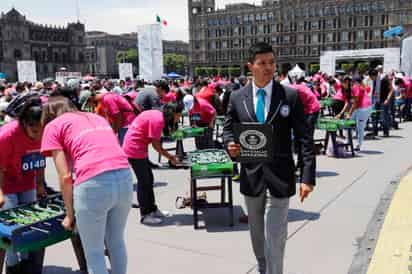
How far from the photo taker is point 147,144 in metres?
5.91

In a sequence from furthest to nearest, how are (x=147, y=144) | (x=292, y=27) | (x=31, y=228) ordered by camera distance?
(x=292, y=27)
(x=147, y=144)
(x=31, y=228)

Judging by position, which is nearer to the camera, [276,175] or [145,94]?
[276,175]

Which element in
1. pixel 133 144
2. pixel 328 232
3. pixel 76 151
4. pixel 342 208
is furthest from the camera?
pixel 342 208

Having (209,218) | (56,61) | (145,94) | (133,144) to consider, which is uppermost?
(56,61)

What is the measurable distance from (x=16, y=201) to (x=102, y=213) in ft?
5.22

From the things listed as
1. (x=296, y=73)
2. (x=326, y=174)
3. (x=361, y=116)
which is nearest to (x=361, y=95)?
(x=361, y=116)

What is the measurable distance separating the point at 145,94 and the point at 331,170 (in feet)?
14.3

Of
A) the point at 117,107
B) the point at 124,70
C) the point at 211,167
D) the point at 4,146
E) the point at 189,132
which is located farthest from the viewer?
the point at 124,70

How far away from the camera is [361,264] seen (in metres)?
4.34

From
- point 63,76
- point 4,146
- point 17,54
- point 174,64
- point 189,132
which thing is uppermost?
point 17,54

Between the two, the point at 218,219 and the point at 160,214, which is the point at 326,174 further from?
the point at 160,214

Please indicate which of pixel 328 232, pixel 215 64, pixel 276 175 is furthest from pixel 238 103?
pixel 215 64

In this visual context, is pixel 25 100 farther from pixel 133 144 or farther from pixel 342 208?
pixel 342 208

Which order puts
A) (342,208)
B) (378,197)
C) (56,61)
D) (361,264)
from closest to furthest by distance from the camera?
1. (361,264)
2. (342,208)
3. (378,197)
4. (56,61)
